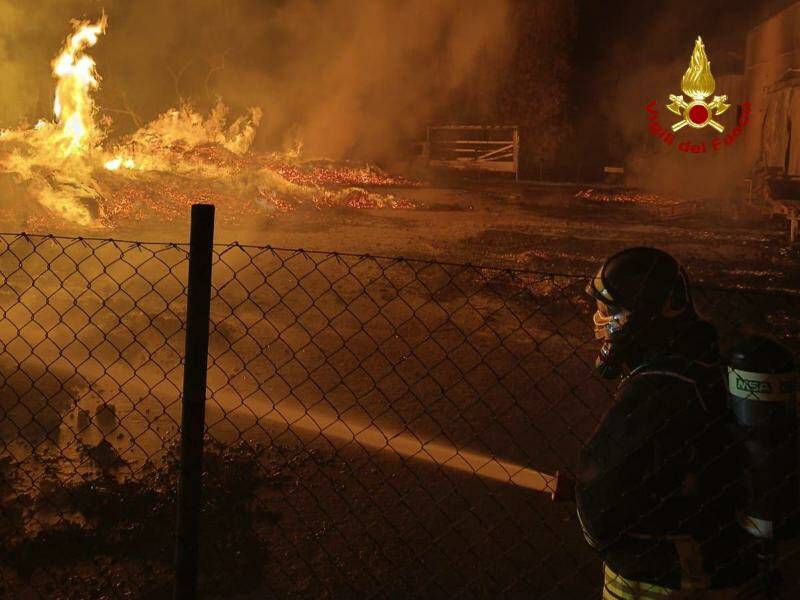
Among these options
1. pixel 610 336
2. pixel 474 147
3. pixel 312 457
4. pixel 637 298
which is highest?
pixel 474 147

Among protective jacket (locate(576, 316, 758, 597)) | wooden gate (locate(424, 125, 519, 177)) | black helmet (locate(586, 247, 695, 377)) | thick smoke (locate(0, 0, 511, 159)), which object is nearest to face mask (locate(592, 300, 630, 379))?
black helmet (locate(586, 247, 695, 377))

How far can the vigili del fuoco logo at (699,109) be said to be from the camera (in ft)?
74.1

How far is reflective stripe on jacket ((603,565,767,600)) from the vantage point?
2.14 m

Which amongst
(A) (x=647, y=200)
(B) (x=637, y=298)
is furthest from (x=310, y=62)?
(B) (x=637, y=298)

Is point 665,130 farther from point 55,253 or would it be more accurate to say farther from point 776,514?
point 776,514

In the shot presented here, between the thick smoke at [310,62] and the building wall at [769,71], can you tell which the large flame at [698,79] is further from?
the thick smoke at [310,62]

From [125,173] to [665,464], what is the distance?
14.4 meters

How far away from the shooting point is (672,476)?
206 cm

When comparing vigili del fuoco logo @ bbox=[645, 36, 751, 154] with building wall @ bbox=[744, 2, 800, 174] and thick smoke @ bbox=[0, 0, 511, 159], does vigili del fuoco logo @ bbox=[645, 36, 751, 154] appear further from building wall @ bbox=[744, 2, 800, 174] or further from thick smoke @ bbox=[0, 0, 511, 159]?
thick smoke @ bbox=[0, 0, 511, 159]

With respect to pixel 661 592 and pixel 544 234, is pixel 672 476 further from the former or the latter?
pixel 544 234

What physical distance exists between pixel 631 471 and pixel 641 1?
26.9 m

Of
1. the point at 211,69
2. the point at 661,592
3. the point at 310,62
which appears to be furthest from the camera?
the point at 310,62

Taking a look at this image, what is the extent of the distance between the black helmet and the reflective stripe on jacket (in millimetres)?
621

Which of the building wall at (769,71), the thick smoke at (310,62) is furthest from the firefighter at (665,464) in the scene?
the thick smoke at (310,62)
